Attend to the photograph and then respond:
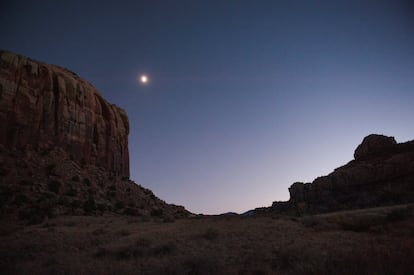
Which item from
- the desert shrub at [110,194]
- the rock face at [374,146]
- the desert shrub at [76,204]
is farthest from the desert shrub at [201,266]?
the rock face at [374,146]

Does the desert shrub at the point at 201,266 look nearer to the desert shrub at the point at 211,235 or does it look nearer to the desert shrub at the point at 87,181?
the desert shrub at the point at 211,235

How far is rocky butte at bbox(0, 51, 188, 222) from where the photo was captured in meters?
35.1

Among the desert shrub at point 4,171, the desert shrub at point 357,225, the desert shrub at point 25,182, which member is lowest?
the desert shrub at point 357,225

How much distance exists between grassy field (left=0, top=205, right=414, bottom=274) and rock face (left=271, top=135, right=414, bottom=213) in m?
19.6

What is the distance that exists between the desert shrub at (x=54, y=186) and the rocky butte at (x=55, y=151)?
0.4 inches

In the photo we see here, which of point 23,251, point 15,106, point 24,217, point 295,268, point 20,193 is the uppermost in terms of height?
point 15,106

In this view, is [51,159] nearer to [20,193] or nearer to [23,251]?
[20,193]

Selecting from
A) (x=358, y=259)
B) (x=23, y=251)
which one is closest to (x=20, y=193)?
(x=23, y=251)

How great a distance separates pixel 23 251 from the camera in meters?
14.2

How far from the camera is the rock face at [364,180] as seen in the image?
40.9m

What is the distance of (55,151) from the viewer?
151 feet

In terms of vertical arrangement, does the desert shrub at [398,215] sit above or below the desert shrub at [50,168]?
below

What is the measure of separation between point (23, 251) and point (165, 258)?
6830 mm

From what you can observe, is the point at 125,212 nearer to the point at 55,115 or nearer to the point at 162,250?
the point at 55,115
